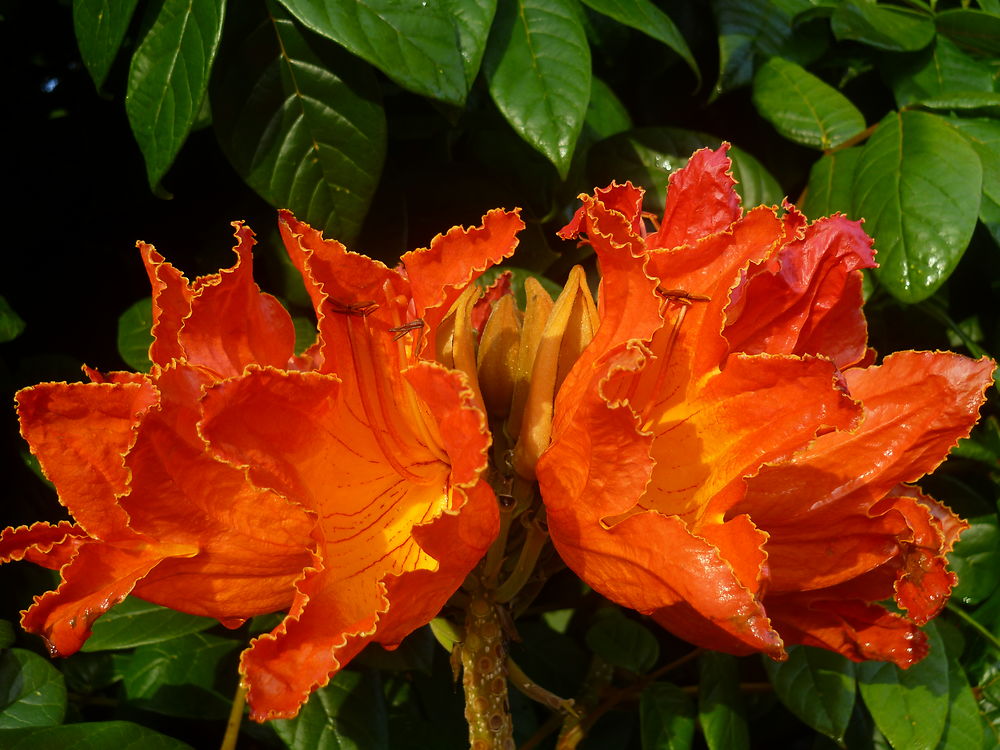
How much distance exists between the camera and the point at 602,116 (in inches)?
55.1

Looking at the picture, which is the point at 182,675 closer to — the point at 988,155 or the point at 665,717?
the point at 665,717

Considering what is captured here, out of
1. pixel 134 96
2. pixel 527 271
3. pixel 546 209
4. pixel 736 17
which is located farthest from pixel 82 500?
pixel 736 17

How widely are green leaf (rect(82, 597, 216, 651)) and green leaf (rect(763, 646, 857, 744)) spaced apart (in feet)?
2.42

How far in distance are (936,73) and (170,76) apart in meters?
1.11

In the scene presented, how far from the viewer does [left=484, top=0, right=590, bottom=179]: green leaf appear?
3.68ft

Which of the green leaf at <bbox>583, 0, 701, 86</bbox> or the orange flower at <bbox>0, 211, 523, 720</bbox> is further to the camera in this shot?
the green leaf at <bbox>583, 0, 701, 86</bbox>

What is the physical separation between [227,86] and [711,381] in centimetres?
69

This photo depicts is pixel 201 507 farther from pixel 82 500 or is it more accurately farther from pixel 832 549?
pixel 832 549

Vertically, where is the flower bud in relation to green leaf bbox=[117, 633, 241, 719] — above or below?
above

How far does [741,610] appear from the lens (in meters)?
0.70

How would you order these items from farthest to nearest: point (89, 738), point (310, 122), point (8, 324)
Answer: point (8, 324) < point (310, 122) < point (89, 738)

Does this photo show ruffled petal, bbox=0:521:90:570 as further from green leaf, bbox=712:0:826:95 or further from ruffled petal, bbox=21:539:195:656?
green leaf, bbox=712:0:826:95

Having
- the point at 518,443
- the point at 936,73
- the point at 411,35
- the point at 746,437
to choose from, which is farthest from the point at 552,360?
the point at 936,73

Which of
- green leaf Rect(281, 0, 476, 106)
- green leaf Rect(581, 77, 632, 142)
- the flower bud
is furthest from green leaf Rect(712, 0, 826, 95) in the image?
the flower bud
